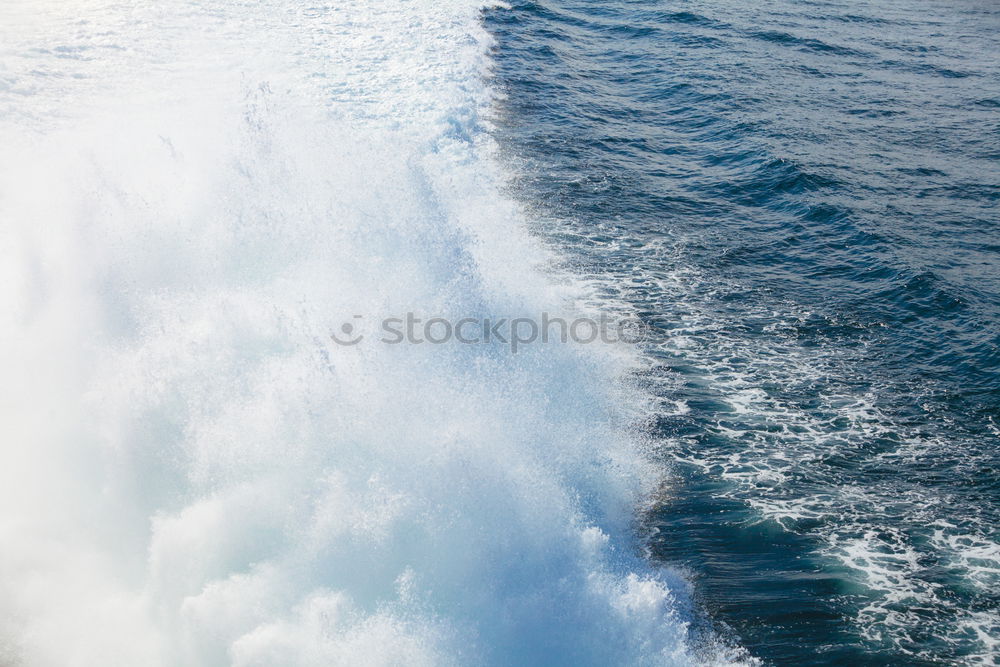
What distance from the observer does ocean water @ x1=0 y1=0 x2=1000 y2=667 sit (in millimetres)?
12938

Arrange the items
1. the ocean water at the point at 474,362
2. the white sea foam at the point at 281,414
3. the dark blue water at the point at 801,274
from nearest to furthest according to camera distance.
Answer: the white sea foam at the point at 281,414 → the ocean water at the point at 474,362 → the dark blue water at the point at 801,274

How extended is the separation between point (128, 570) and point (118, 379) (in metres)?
4.00

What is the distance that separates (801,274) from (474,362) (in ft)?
29.6

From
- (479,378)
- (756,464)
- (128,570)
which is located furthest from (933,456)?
(128,570)

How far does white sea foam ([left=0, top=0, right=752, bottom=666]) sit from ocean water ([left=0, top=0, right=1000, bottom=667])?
65 millimetres

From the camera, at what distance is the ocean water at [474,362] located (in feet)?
42.4

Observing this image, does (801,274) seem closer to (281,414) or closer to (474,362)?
(474,362)

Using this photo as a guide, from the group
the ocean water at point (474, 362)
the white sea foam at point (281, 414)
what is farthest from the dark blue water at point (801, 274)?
the white sea foam at point (281, 414)

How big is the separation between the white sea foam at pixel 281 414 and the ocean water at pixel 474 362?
0.06m

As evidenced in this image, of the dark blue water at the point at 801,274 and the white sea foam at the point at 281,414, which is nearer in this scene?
the white sea foam at the point at 281,414

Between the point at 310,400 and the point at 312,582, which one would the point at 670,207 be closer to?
the point at 310,400

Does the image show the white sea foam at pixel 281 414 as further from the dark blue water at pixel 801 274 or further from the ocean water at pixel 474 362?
the dark blue water at pixel 801 274

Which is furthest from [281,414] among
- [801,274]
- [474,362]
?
[801,274]

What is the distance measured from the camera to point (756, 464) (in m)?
15.8
